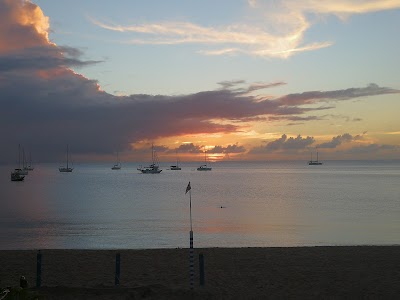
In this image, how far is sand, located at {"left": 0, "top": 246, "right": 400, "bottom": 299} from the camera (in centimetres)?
1453

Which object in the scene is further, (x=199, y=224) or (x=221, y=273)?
(x=199, y=224)

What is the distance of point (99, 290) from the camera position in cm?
1437

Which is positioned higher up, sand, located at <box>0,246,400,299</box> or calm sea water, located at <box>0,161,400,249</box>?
sand, located at <box>0,246,400,299</box>

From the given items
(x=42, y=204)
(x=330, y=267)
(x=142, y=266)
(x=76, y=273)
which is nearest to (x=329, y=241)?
(x=330, y=267)

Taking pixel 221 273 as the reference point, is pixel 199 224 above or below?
below

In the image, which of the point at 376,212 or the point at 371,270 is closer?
the point at 371,270

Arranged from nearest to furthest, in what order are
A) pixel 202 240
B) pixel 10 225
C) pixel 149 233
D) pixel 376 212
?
pixel 202 240
pixel 149 233
pixel 10 225
pixel 376 212

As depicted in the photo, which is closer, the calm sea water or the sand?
the sand

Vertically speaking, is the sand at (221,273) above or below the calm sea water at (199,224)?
above

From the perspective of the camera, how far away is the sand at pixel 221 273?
1453cm

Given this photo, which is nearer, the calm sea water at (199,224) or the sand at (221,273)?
the sand at (221,273)

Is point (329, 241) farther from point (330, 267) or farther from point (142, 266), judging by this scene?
point (142, 266)

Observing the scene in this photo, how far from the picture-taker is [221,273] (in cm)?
1762

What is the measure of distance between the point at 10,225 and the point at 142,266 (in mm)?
28904
